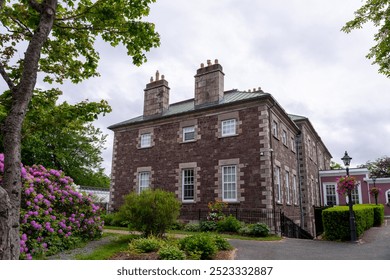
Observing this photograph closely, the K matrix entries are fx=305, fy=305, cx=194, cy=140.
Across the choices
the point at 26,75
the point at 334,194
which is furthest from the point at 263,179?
the point at 334,194

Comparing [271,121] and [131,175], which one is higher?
[271,121]

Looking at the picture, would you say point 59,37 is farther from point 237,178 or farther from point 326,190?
point 326,190

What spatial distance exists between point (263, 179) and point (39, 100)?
11.7 meters

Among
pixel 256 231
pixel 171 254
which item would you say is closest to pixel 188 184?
pixel 256 231

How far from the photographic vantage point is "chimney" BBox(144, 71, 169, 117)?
76.4 feet

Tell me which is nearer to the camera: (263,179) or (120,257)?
(120,257)

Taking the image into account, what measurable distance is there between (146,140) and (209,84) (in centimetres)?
619

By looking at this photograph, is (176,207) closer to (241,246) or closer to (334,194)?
(241,246)

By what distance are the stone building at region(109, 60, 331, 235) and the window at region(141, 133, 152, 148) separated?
0.07 m

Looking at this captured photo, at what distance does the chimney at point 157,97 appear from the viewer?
76.4ft

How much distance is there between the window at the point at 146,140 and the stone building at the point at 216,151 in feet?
0.24

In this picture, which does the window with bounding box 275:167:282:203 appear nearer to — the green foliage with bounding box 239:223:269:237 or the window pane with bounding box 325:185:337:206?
the green foliage with bounding box 239:223:269:237

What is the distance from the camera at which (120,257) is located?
28.2ft

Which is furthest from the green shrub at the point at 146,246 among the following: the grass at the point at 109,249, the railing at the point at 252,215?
the railing at the point at 252,215
